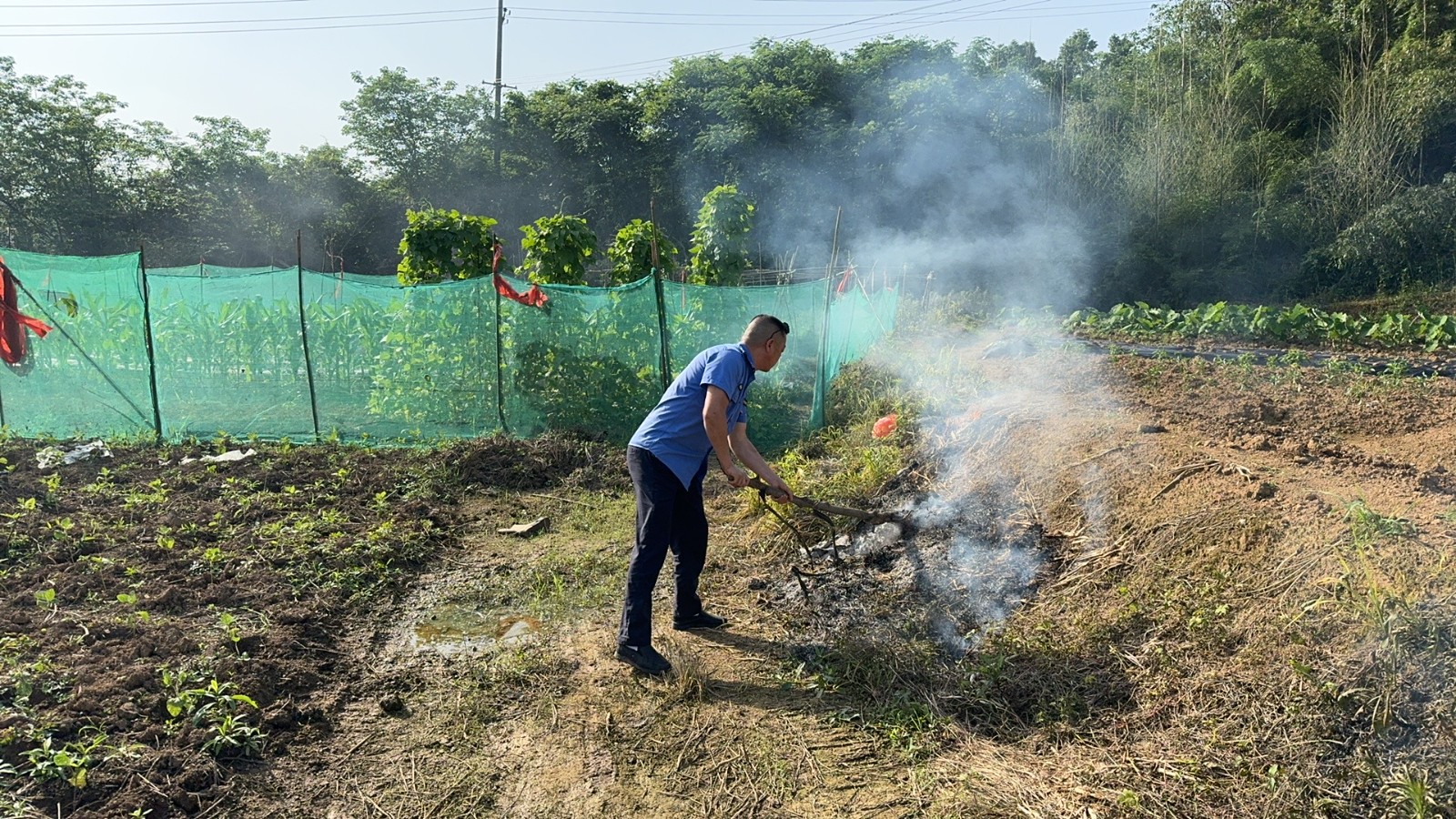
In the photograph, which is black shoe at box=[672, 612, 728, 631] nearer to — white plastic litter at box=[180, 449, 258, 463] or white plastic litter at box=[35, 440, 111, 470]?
white plastic litter at box=[180, 449, 258, 463]

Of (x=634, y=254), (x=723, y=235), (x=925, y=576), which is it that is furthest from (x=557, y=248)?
(x=925, y=576)

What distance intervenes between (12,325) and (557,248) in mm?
5058

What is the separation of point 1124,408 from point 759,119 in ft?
82.3

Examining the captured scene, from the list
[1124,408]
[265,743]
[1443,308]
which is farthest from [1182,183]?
[265,743]

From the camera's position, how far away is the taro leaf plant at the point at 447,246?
32.7ft

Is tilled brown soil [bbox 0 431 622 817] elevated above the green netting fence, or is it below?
below

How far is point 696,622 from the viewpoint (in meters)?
4.39

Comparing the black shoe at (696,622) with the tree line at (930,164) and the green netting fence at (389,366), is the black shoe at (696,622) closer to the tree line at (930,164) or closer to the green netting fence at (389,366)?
the green netting fence at (389,366)

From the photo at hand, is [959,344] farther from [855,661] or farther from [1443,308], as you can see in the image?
[1443,308]

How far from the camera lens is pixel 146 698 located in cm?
328

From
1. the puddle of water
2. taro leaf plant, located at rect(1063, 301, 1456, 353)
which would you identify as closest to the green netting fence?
the puddle of water

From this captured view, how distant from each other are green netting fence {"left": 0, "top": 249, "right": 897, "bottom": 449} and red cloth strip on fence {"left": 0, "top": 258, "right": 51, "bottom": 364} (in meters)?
0.34

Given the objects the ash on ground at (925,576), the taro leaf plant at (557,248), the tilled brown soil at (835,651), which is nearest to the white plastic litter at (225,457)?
the tilled brown soil at (835,651)

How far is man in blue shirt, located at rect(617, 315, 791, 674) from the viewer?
3.88 m
